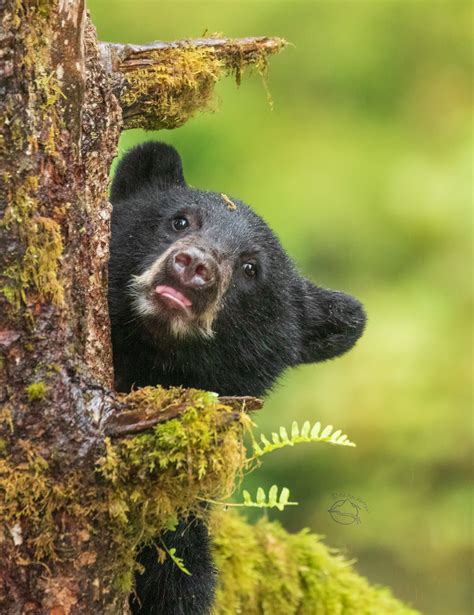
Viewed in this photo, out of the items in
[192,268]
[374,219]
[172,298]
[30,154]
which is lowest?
[30,154]

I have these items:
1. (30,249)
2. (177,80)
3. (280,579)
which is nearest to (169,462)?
(30,249)

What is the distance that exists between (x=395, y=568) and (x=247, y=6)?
7.18 metres

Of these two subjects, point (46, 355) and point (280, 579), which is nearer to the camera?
point (46, 355)

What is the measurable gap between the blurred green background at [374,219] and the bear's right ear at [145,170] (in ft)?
11.3

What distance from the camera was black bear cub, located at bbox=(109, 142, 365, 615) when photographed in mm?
4664

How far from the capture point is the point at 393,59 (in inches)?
534

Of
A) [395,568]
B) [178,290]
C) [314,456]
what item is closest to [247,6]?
[314,456]

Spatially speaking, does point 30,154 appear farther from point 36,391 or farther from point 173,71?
point 173,71

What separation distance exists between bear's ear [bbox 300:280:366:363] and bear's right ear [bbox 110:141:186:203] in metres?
1.06

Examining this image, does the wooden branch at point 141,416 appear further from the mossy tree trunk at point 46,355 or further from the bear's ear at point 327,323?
the bear's ear at point 327,323

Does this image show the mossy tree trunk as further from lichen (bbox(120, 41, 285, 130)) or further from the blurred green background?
the blurred green background

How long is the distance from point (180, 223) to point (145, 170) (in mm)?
560

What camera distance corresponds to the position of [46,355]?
10.4 feet

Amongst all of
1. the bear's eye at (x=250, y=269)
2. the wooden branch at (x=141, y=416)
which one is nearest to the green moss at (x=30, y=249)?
the wooden branch at (x=141, y=416)
